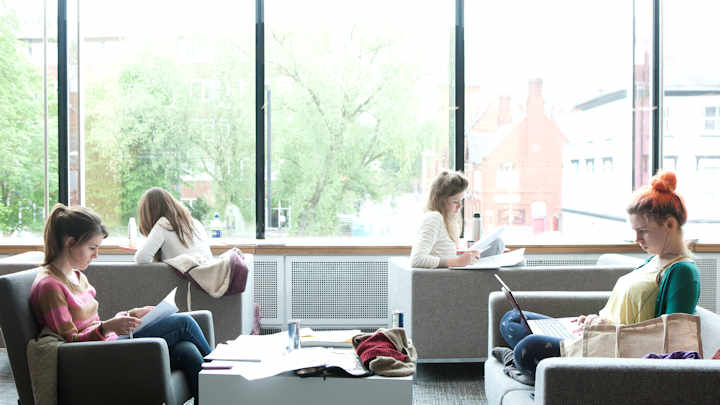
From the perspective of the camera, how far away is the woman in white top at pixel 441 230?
4.21 m

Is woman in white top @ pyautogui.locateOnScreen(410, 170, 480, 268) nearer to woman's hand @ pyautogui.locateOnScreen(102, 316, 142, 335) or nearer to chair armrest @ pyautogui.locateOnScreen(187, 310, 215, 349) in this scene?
chair armrest @ pyautogui.locateOnScreen(187, 310, 215, 349)

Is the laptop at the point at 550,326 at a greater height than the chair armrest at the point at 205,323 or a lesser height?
greater

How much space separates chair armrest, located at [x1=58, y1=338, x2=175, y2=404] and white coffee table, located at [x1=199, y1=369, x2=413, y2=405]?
1.03 ft

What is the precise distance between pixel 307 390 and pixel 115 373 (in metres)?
0.78

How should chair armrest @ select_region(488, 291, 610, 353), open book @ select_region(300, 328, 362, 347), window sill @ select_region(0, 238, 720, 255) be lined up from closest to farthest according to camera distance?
open book @ select_region(300, 328, 362, 347) < chair armrest @ select_region(488, 291, 610, 353) < window sill @ select_region(0, 238, 720, 255)

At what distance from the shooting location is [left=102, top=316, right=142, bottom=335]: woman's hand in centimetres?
284

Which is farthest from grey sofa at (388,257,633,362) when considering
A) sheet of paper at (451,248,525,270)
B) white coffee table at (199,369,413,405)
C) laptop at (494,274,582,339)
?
white coffee table at (199,369,413,405)

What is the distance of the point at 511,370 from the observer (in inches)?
112

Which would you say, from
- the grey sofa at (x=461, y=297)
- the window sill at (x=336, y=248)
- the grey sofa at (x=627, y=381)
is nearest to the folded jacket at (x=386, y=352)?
the grey sofa at (x=627, y=381)

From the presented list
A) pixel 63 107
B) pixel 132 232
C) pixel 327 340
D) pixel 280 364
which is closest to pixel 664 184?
pixel 327 340

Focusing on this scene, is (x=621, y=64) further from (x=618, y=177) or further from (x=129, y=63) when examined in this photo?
(x=129, y=63)

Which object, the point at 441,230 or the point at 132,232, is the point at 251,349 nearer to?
the point at 441,230

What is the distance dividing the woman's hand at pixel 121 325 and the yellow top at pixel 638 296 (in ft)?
6.37

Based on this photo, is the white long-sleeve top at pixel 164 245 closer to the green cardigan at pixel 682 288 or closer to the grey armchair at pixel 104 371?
the grey armchair at pixel 104 371
